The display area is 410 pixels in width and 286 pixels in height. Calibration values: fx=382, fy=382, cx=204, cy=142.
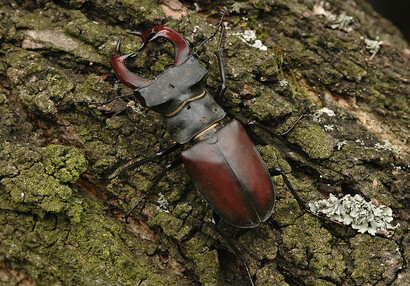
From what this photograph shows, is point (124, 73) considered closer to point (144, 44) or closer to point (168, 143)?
point (144, 44)

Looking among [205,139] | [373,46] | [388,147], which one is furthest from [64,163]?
[373,46]

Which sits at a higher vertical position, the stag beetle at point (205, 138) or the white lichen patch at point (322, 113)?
the white lichen patch at point (322, 113)

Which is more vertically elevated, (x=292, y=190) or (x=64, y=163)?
(x=292, y=190)

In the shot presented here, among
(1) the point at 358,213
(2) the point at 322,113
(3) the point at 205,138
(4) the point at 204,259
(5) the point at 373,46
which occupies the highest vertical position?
(5) the point at 373,46

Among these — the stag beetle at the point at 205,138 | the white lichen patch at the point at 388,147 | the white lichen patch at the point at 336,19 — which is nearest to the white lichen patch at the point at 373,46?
the white lichen patch at the point at 336,19

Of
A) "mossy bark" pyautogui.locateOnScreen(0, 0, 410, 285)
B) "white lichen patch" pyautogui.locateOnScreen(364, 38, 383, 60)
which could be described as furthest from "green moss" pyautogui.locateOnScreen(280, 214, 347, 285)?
"white lichen patch" pyautogui.locateOnScreen(364, 38, 383, 60)

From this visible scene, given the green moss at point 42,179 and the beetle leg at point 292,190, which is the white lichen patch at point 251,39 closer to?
the beetle leg at point 292,190
